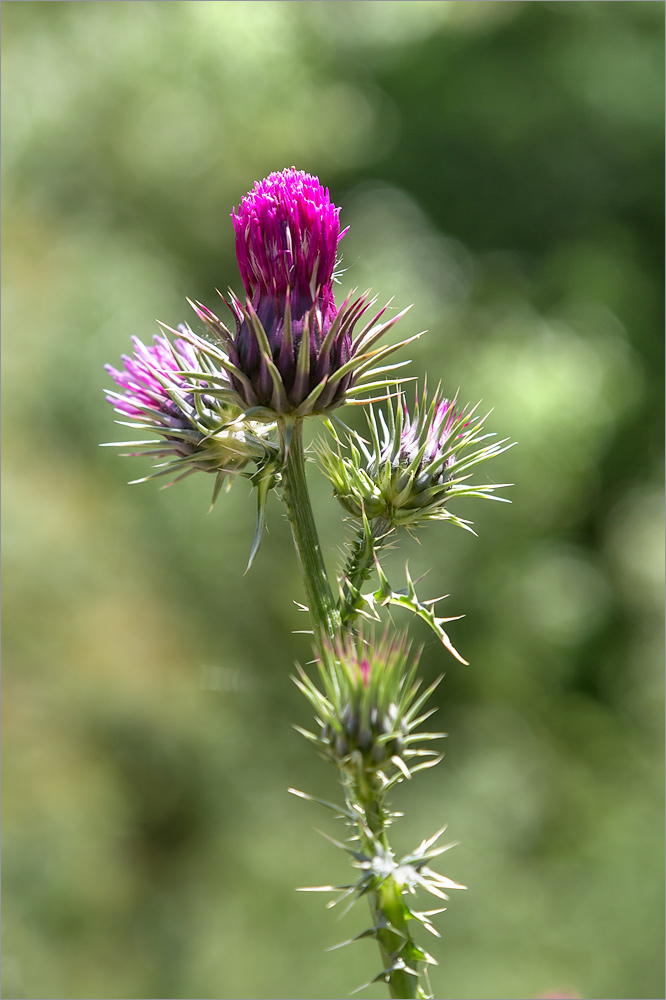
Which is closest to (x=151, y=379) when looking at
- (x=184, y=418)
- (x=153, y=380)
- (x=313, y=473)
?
(x=153, y=380)

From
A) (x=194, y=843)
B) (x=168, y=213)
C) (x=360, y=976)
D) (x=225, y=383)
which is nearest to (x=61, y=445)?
(x=168, y=213)

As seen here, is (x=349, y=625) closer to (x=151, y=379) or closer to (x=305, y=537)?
(x=305, y=537)

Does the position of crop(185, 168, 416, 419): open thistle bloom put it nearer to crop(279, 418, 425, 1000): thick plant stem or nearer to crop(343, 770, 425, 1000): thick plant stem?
crop(279, 418, 425, 1000): thick plant stem

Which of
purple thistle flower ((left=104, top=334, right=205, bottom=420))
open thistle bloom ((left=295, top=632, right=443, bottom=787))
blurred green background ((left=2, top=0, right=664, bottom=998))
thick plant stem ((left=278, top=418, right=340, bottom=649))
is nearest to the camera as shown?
open thistle bloom ((left=295, top=632, right=443, bottom=787))

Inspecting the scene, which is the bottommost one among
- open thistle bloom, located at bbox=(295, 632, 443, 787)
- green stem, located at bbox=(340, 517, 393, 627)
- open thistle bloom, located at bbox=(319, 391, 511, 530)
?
open thistle bloom, located at bbox=(295, 632, 443, 787)

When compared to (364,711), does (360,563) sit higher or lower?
higher

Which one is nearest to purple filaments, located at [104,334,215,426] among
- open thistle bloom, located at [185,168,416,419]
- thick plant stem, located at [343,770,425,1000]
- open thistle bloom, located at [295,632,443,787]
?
open thistle bloom, located at [185,168,416,419]

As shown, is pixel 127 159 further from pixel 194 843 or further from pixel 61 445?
pixel 194 843

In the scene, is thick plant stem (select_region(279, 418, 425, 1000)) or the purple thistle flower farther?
the purple thistle flower

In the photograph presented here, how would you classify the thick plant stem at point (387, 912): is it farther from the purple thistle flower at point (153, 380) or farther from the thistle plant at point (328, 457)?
the purple thistle flower at point (153, 380)
